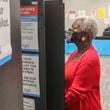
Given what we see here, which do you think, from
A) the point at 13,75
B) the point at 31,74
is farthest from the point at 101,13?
the point at 13,75

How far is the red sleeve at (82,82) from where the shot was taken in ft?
7.43

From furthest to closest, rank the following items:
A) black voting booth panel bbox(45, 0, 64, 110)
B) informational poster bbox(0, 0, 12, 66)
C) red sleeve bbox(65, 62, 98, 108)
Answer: red sleeve bbox(65, 62, 98, 108), black voting booth panel bbox(45, 0, 64, 110), informational poster bbox(0, 0, 12, 66)

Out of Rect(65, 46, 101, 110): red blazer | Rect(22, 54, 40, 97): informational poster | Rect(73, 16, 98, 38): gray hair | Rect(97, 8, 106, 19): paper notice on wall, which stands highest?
Rect(97, 8, 106, 19): paper notice on wall

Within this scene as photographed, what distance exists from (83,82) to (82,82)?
0.01 metres

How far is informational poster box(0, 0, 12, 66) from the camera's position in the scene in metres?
0.94

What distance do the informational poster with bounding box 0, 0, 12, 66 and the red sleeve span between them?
50.1 inches

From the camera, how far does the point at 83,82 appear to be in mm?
2342

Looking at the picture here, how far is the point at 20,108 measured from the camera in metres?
1.19

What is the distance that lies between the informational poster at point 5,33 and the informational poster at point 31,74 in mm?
533

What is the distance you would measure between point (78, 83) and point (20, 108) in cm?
118

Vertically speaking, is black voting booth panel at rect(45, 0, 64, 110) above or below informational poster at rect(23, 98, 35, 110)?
above

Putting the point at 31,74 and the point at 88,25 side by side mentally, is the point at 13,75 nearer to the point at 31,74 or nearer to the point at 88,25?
the point at 31,74

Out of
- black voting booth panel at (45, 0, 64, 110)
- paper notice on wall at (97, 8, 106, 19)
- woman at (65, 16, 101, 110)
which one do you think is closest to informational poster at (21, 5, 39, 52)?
black voting booth panel at (45, 0, 64, 110)

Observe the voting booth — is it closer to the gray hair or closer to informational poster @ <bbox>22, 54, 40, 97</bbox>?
informational poster @ <bbox>22, 54, 40, 97</bbox>
